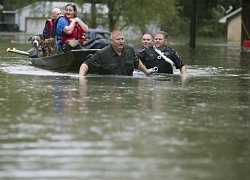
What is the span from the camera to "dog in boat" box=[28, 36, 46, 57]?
21.9m

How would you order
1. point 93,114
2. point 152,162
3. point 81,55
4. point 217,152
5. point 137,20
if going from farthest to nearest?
point 137,20 → point 81,55 → point 93,114 → point 217,152 → point 152,162

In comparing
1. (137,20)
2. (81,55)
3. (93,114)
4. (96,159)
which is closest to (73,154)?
(96,159)

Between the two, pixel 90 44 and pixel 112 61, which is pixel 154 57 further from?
pixel 90 44

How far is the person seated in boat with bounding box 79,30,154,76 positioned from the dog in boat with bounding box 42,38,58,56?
4745mm

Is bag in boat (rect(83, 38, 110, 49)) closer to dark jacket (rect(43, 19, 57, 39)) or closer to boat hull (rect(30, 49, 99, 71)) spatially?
boat hull (rect(30, 49, 99, 71))

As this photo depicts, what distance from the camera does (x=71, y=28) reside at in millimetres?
19844

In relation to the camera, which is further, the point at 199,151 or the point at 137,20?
the point at 137,20

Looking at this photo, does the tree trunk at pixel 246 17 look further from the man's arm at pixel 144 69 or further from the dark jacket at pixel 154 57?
the man's arm at pixel 144 69

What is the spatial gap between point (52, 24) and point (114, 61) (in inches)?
205

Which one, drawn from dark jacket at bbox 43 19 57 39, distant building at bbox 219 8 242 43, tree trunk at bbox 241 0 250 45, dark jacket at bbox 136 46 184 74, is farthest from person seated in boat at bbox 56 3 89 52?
distant building at bbox 219 8 242 43

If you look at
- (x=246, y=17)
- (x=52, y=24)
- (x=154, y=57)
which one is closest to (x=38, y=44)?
(x=52, y=24)

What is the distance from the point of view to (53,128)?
29.4ft

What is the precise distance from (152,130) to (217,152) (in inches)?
57.1

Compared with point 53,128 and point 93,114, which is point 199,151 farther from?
point 93,114
